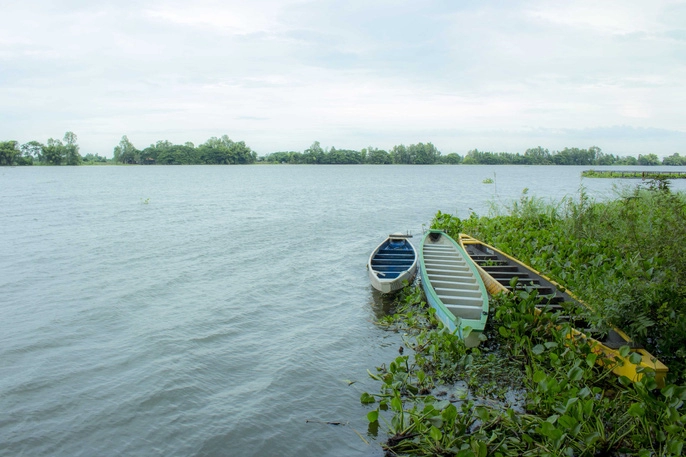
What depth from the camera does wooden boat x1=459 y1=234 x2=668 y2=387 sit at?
6527 mm

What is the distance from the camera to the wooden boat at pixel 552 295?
6.53m

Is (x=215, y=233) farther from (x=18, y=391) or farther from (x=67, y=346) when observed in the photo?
(x=18, y=391)

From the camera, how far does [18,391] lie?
8.27 m

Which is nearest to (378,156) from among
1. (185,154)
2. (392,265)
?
(185,154)

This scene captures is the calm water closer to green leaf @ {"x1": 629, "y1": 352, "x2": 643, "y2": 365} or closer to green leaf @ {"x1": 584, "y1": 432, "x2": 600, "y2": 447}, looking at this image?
green leaf @ {"x1": 584, "y1": 432, "x2": 600, "y2": 447}

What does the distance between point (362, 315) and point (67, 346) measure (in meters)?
6.93

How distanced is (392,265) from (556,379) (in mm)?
8190

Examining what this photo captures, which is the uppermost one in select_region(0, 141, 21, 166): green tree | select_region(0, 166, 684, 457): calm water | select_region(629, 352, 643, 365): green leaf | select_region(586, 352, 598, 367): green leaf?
select_region(0, 141, 21, 166): green tree

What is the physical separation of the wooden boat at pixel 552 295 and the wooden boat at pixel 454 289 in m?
0.38

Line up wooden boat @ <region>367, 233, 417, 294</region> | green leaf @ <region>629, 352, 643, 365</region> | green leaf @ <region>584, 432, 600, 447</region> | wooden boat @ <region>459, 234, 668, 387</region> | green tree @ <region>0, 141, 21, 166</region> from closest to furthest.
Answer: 1. green leaf @ <region>584, 432, 600, 447</region>
2. green leaf @ <region>629, 352, 643, 365</region>
3. wooden boat @ <region>459, 234, 668, 387</region>
4. wooden boat @ <region>367, 233, 417, 294</region>
5. green tree @ <region>0, 141, 21, 166</region>

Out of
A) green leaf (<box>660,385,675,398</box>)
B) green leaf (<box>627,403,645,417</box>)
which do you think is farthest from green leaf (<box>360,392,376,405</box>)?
green leaf (<box>660,385,675,398</box>)

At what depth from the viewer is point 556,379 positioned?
7.06 metres

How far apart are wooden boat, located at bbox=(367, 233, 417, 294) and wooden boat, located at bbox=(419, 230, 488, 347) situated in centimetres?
65

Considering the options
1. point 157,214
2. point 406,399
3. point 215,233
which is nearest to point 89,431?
point 406,399
